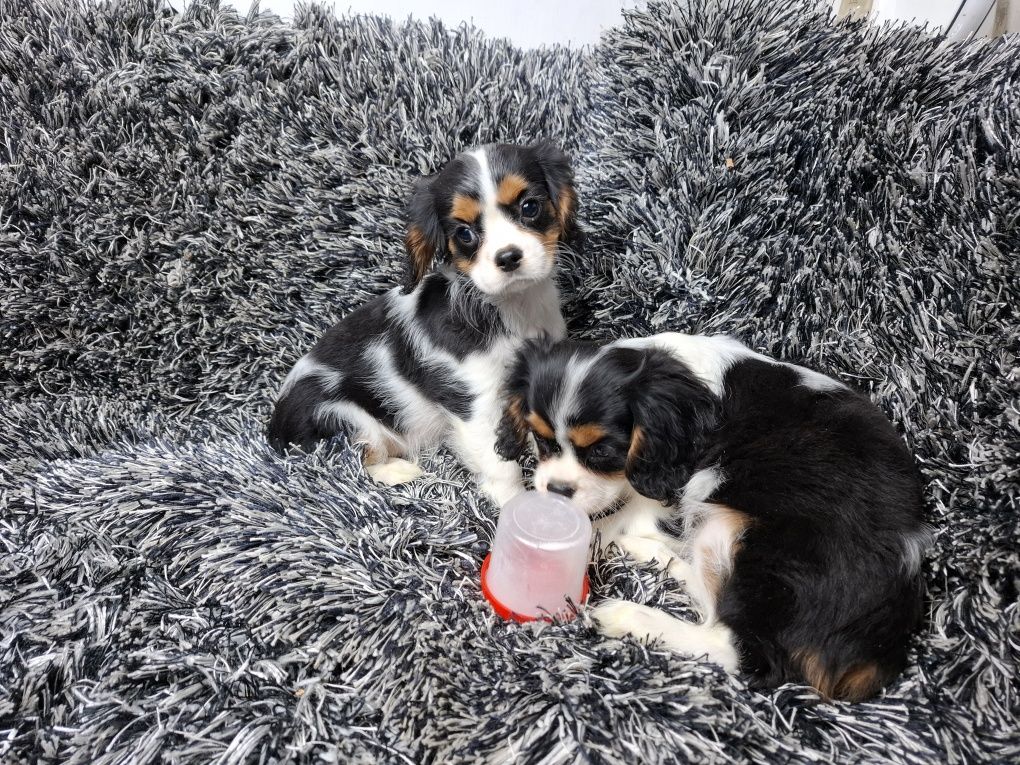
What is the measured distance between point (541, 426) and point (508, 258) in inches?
16.7

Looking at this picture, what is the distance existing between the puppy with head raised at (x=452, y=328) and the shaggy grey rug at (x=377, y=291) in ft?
0.49

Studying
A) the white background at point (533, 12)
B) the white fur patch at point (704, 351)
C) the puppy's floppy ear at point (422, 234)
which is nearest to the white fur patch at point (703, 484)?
the white fur patch at point (704, 351)

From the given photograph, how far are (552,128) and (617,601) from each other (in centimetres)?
156

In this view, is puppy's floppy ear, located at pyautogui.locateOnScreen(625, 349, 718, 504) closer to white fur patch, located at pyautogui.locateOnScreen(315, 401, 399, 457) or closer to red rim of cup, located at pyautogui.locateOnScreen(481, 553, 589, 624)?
red rim of cup, located at pyautogui.locateOnScreen(481, 553, 589, 624)

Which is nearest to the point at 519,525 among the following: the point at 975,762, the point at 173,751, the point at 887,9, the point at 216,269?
the point at 173,751

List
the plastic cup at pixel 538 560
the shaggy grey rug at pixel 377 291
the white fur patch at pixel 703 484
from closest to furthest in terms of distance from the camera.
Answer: the shaggy grey rug at pixel 377 291, the plastic cup at pixel 538 560, the white fur patch at pixel 703 484

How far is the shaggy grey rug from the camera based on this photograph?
130 cm

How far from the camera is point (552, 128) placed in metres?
2.39

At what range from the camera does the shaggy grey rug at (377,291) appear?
130cm

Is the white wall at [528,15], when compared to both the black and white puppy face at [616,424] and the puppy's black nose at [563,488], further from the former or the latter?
the puppy's black nose at [563,488]

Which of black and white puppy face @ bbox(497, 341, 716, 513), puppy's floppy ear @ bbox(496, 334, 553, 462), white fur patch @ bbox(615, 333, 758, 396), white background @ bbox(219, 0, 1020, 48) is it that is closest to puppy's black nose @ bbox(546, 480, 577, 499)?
black and white puppy face @ bbox(497, 341, 716, 513)

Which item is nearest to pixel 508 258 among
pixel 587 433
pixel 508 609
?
pixel 587 433

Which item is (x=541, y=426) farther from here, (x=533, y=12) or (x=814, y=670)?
(x=533, y=12)

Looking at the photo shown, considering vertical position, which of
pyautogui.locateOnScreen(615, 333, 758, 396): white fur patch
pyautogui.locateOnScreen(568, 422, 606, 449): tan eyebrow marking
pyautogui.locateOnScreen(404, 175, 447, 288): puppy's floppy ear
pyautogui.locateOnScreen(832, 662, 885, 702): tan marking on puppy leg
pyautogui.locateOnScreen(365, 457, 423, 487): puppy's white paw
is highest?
pyautogui.locateOnScreen(404, 175, 447, 288): puppy's floppy ear
